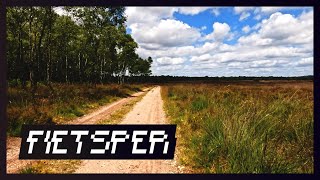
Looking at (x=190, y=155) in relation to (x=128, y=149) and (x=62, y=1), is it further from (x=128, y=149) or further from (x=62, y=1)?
(x=62, y=1)

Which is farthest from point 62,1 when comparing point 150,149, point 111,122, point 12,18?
point 12,18

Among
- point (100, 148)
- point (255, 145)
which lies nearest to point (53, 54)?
point (100, 148)

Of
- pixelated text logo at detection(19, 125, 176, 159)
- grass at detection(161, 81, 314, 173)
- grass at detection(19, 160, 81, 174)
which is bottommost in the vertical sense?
grass at detection(19, 160, 81, 174)

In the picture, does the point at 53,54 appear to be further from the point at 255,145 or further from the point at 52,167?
the point at 255,145

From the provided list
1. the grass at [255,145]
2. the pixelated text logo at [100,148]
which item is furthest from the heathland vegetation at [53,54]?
the grass at [255,145]

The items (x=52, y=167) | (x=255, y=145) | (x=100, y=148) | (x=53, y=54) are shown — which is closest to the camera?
(x=255, y=145)

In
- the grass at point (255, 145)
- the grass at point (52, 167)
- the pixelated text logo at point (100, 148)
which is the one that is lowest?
the grass at point (52, 167)

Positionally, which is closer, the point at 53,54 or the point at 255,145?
the point at 255,145

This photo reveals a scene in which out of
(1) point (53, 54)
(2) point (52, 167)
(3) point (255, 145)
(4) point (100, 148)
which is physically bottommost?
(2) point (52, 167)

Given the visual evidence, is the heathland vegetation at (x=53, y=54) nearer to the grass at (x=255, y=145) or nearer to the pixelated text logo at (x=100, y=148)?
the pixelated text logo at (x=100, y=148)

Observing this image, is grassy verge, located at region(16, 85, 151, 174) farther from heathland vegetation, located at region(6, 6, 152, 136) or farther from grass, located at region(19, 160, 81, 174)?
heathland vegetation, located at region(6, 6, 152, 136)

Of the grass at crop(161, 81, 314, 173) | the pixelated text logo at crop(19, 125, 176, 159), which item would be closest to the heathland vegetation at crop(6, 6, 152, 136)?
the pixelated text logo at crop(19, 125, 176, 159)

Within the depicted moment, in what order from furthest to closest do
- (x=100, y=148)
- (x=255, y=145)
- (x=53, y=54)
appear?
(x=53, y=54)
(x=100, y=148)
(x=255, y=145)

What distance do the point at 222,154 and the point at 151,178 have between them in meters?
2.24
